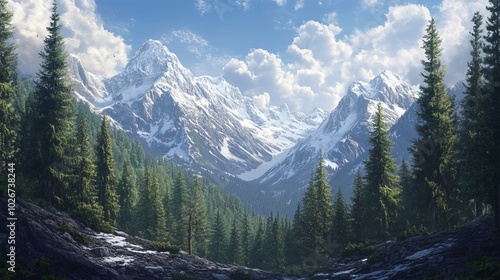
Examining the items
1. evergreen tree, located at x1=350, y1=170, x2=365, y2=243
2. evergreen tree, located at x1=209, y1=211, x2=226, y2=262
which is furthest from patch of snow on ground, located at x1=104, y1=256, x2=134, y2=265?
evergreen tree, located at x1=209, y1=211, x2=226, y2=262

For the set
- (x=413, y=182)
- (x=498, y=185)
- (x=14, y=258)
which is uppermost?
(x=413, y=182)

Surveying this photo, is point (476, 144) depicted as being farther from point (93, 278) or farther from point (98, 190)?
point (98, 190)

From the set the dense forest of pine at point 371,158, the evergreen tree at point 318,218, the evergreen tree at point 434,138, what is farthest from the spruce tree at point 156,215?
the evergreen tree at point 434,138

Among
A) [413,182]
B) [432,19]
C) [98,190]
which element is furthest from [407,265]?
[98,190]

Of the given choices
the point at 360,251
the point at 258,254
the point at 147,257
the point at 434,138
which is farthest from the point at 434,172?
the point at 258,254

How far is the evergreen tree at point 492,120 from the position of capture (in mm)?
20859

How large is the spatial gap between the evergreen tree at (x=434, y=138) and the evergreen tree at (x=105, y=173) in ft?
115

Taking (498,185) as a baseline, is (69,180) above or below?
above

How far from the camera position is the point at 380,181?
37125 mm

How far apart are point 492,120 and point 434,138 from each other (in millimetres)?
9933

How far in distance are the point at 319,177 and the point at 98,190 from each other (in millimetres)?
26891

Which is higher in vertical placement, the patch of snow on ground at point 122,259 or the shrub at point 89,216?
the shrub at point 89,216

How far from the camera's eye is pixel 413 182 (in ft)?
109

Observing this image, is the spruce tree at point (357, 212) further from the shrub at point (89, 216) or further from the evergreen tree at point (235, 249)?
the shrub at point (89, 216)
